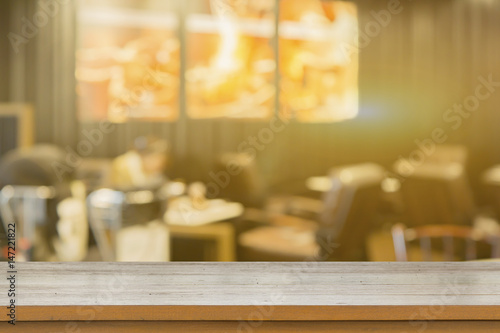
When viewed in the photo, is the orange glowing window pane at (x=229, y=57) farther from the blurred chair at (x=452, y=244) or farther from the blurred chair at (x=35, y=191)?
the blurred chair at (x=452, y=244)

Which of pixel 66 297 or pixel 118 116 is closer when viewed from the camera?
pixel 66 297

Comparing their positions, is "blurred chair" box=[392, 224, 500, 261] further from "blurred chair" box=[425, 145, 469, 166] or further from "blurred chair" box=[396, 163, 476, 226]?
"blurred chair" box=[425, 145, 469, 166]

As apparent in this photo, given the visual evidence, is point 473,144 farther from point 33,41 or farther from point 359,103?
point 33,41

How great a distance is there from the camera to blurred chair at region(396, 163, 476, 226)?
4.05 m

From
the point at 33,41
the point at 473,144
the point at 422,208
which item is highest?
the point at 33,41

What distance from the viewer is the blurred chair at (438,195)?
4.05 m

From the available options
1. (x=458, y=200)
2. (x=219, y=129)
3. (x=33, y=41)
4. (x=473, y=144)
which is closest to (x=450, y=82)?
(x=473, y=144)

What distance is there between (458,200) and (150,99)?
8.71ft

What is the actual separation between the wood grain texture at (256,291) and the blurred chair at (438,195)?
11.9ft

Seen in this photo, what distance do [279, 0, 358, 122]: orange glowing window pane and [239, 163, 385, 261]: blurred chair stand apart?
181 cm
